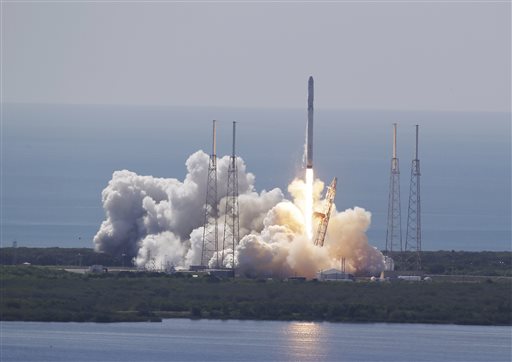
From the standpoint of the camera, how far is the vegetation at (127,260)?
82.0 meters

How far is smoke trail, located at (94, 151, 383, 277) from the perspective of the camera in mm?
75750

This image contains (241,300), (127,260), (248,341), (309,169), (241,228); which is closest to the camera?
(248,341)

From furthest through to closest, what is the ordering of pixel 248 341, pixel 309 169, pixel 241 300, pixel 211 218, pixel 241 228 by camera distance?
pixel 211 218 → pixel 241 228 → pixel 309 169 → pixel 241 300 → pixel 248 341

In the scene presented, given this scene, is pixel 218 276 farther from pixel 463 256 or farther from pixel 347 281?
pixel 463 256

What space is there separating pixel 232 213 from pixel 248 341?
659 inches

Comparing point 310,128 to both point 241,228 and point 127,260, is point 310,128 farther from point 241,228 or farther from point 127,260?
point 127,260

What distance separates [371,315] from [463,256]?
21492mm

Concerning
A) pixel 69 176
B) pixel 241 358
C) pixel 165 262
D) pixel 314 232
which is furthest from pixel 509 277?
pixel 69 176

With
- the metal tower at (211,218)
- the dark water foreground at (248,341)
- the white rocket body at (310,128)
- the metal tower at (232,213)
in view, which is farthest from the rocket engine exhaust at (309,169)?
the dark water foreground at (248,341)

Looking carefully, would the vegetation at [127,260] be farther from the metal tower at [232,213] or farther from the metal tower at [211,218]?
the metal tower at [232,213]

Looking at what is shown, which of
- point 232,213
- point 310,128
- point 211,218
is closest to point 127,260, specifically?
point 211,218

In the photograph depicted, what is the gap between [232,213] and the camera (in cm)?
7881

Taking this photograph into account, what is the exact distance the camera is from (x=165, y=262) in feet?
262

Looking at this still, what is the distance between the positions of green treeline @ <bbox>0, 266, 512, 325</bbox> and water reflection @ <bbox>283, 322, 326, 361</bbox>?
1706 mm
